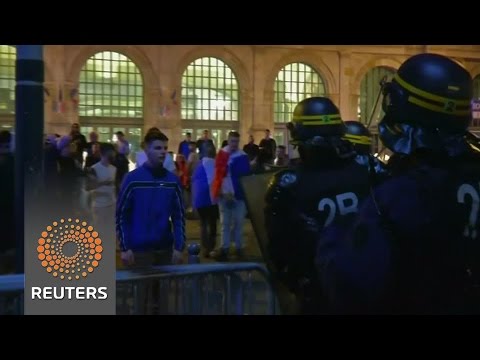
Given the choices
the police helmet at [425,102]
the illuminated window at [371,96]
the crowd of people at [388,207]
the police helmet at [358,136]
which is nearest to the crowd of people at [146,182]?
the crowd of people at [388,207]

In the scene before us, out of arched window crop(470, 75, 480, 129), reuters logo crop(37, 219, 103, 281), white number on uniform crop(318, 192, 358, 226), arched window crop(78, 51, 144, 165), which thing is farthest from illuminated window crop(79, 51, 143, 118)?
arched window crop(470, 75, 480, 129)

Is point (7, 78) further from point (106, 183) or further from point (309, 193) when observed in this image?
point (309, 193)

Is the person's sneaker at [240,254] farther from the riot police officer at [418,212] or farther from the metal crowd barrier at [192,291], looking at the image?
the riot police officer at [418,212]

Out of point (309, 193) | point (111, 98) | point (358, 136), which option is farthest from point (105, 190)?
point (358, 136)

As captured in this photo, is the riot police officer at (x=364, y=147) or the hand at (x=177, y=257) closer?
the riot police officer at (x=364, y=147)

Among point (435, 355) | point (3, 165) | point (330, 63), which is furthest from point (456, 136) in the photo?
point (3, 165)

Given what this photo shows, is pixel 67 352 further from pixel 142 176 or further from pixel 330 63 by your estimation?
pixel 330 63
